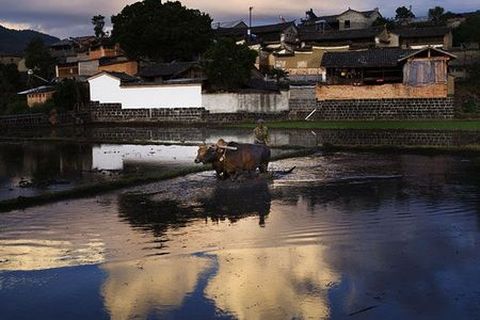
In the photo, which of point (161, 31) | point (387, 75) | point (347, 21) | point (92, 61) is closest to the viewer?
point (387, 75)

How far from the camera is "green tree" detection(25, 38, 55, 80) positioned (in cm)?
7331

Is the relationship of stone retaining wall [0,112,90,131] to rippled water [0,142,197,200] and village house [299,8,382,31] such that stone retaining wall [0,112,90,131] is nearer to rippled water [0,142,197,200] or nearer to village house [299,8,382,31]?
rippled water [0,142,197,200]

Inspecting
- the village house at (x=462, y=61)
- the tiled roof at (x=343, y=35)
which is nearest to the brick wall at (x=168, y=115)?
the village house at (x=462, y=61)

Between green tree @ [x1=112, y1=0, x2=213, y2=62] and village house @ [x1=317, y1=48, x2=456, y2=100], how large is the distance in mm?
17012

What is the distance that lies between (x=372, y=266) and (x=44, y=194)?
955cm

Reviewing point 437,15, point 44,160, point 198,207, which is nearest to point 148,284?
point 198,207

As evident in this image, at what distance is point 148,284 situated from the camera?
7.99 m

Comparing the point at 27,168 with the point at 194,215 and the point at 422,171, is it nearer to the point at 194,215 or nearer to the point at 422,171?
the point at 194,215

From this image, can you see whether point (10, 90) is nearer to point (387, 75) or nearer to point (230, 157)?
point (387, 75)

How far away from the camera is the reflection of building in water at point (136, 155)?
22703 mm

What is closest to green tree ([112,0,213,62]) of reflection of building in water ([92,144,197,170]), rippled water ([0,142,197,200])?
rippled water ([0,142,197,200])

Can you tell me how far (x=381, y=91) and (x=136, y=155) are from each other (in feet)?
72.6

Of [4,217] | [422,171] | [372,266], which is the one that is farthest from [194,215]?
[422,171]

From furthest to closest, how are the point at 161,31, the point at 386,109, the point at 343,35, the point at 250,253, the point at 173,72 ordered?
the point at 343,35 → the point at 161,31 → the point at 173,72 → the point at 386,109 → the point at 250,253
